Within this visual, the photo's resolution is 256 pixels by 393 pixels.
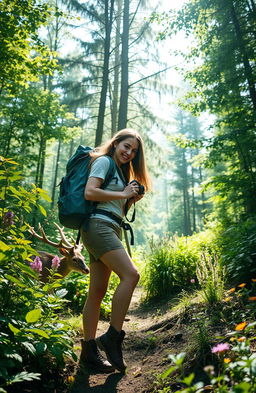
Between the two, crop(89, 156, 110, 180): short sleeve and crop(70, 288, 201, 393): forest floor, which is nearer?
crop(70, 288, 201, 393): forest floor

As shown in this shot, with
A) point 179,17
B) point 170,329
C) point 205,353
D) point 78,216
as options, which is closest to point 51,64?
point 179,17

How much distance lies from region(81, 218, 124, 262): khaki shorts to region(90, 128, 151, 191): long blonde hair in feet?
2.20

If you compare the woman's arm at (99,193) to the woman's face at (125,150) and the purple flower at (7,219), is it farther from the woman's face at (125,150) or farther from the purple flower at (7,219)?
the purple flower at (7,219)

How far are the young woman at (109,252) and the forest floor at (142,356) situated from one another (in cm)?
13

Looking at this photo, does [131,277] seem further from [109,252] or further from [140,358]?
[140,358]

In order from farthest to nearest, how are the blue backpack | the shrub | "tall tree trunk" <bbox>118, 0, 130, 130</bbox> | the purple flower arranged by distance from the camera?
1. "tall tree trunk" <bbox>118, 0, 130, 130</bbox>
2. the shrub
3. the blue backpack
4. the purple flower

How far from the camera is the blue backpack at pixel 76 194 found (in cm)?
265

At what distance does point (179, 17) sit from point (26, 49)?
4188mm

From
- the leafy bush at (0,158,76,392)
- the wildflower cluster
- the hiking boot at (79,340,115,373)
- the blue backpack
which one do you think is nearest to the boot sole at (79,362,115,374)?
the hiking boot at (79,340,115,373)

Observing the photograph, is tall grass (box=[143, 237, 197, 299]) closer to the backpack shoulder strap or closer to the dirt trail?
the dirt trail

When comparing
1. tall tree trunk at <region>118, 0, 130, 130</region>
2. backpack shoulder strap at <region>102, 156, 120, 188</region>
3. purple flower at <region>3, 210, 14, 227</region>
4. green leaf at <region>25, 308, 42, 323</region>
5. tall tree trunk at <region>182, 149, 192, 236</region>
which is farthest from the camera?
tall tree trunk at <region>182, 149, 192, 236</region>

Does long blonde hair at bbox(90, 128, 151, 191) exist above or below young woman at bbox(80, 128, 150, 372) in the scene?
above

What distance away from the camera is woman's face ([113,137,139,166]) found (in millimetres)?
3023

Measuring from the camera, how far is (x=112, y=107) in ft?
47.6
